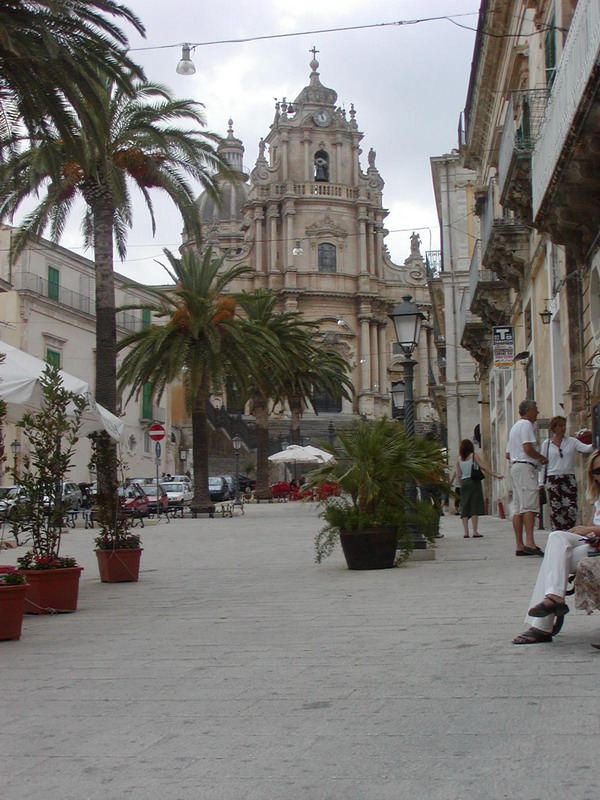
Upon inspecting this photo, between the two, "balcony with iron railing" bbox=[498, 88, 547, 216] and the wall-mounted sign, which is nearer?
"balcony with iron railing" bbox=[498, 88, 547, 216]

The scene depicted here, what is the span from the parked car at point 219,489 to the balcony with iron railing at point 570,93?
35122mm

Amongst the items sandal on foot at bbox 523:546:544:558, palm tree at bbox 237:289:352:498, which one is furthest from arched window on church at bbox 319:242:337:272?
sandal on foot at bbox 523:546:544:558

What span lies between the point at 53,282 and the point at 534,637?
149 feet

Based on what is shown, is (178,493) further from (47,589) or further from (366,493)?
(47,589)

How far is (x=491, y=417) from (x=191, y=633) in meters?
24.7

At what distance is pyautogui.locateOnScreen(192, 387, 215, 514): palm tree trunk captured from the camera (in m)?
31.1

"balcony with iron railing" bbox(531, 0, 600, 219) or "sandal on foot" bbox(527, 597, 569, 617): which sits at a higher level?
"balcony with iron railing" bbox(531, 0, 600, 219)

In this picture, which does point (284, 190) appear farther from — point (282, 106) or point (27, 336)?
point (27, 336)

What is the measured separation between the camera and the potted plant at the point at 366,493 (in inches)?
447

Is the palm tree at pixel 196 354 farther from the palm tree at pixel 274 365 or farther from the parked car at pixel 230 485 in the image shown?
the parked car at pixel 230 485

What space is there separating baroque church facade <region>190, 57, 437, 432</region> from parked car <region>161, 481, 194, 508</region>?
24.6m

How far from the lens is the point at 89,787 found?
374 centimetres

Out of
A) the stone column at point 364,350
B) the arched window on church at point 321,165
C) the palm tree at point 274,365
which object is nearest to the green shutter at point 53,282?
the palm tree at point 274,365

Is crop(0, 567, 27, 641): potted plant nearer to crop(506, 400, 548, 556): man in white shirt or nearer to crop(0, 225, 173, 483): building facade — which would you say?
crop(506, 400, 548, 556): man in white shirt
